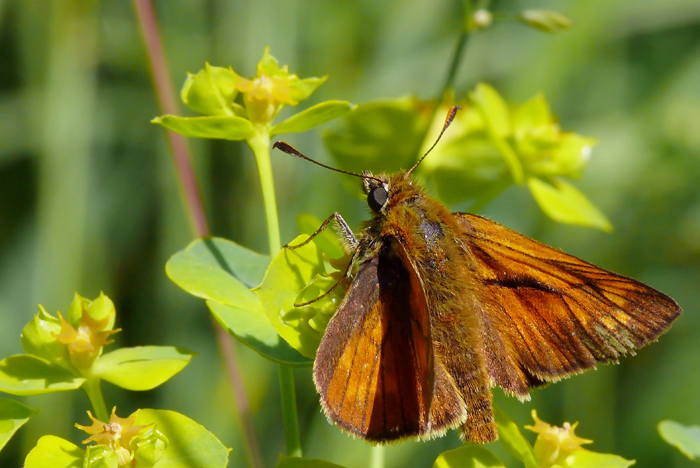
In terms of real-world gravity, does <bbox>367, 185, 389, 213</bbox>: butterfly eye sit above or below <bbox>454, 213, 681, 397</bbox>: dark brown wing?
above

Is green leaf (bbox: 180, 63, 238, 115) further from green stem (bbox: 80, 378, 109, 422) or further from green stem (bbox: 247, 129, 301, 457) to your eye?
green stem (bbox: 80, 378, 109, 422)

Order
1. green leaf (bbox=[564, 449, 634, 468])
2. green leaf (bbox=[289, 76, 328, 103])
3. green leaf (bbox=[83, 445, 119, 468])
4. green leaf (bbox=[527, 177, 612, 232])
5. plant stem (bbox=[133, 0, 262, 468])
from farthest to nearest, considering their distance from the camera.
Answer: green leaf (bbox=[527, 177, 612, 232]), plant stem (bbox=[133, 0, 262, 468]), green leaf (bbox=[289, 76, 328, 103]), green leaf (bbox=[564, 449, 634, 468]), green leaf (bbox=[83, 445, 119, 468])

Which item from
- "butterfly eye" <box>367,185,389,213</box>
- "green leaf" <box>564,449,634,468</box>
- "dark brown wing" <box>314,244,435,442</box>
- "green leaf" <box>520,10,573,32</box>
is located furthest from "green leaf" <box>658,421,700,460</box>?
"green leaf" <box>520,10,573,32</box>

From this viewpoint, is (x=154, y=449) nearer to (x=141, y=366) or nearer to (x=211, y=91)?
(x=141, y=366)

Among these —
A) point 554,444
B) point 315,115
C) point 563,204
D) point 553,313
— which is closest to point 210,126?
point 315,115

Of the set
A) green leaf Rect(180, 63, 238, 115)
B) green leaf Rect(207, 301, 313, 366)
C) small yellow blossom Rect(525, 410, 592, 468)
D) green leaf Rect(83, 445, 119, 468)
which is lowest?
small yellow blossom Rect(525, 410, 592, 468)

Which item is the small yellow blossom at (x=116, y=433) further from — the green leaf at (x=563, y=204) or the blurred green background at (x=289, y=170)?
the blurred green background at (x=289, y=170)
